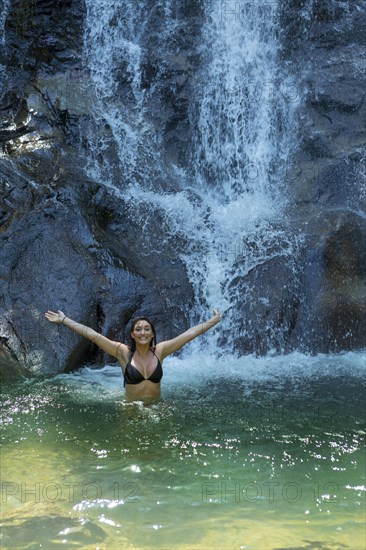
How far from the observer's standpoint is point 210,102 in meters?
12.6

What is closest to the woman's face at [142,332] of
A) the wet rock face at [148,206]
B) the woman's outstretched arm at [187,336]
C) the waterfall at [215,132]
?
the woman's outstretched arm at [187,336]

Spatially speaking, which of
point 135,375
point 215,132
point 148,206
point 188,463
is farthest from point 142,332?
point 215,132

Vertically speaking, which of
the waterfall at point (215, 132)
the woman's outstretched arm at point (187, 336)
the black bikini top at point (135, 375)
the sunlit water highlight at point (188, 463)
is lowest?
the sunlit water highlight at point (188, 463)

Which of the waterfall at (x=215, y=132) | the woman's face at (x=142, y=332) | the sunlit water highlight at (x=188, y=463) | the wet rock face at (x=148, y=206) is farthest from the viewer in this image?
the waterfall at (x=215, y=132)

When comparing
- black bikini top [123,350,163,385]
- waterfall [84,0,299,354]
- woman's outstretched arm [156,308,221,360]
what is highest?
waterfall [84,0,299,354]

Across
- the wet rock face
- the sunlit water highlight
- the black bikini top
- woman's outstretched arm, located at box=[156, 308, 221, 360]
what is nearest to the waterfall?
the wet rock face

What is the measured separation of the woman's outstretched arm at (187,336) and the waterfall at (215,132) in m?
2.79

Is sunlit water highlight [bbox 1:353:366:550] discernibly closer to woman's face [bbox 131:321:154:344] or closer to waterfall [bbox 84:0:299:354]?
woman's face [bbox 131:321:154:344]

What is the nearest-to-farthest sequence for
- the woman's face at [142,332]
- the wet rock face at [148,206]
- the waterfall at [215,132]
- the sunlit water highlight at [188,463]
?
the sunlit water highlight at [188,463] → the woman's face at [142,332] → the wet rock face at [148,206] → the waterfall at [215,132]

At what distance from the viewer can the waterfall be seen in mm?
10164

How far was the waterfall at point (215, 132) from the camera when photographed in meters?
10.2

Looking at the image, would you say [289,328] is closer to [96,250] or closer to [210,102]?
[96,250]

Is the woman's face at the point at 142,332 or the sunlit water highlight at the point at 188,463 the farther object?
the woman's face at the point at 142,332

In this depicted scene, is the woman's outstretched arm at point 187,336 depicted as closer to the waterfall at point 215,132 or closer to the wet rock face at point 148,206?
the wet rock face at point 148,206
